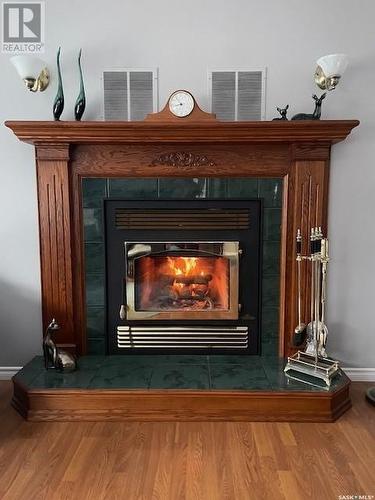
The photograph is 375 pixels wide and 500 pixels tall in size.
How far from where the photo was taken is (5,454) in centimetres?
201

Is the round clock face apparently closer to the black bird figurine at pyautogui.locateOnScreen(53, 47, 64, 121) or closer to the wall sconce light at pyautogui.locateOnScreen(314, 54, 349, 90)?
the black bird figurine at pyautogui.locateOnScreen(53, 47, 64, 121)

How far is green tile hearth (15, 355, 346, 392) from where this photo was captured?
2.36 metres

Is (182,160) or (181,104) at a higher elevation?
(181,104)

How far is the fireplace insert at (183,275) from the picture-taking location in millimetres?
2699

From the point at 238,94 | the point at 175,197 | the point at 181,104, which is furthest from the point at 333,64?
the point at 175,197

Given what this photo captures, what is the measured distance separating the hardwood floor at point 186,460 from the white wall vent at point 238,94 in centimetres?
180

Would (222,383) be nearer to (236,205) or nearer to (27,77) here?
(236,205)

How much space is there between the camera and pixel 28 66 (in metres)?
2.39

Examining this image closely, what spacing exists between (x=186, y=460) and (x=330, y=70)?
2167 millimetres

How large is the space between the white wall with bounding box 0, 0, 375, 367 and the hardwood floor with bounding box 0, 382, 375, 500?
121 centimetres

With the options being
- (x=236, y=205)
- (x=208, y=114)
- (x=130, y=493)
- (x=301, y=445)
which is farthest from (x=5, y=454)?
(x=208, y=114)

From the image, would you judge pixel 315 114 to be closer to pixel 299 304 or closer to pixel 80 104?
pixel 299 304

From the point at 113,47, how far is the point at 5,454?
7.59 feet

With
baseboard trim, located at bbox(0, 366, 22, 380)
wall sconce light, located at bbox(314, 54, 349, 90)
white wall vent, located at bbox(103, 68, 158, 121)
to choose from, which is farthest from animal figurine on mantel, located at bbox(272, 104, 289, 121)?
baseboard trim, located at bbox(0, 366, 22, 380)
